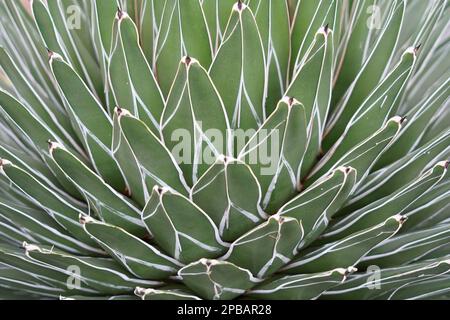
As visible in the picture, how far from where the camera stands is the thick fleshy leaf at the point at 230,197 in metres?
0.72

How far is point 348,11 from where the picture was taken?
98 centimetres

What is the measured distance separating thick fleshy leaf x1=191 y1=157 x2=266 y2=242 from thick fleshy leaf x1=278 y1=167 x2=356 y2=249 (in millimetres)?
40

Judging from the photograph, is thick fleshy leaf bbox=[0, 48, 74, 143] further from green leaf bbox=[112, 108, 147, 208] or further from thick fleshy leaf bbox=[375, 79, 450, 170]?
thick fleshy leaf bbox=[375, 79, 450, 170]

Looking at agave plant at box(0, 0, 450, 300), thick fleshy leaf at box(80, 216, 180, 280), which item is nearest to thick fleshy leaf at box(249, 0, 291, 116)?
agave plant at box(0, 0, 450, 300)

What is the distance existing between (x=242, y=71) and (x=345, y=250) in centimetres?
25

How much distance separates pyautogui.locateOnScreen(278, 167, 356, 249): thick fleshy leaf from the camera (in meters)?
0.74

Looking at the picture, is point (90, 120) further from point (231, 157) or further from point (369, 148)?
point (369, 148)

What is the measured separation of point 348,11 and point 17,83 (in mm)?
503

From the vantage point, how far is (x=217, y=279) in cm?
77

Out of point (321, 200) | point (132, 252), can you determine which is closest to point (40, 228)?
point (132, 252)

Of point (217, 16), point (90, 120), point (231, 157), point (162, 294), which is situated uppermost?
point (217, 16)

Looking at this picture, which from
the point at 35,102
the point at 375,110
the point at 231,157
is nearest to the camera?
the point at 231,157

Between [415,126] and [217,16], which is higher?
[217,16]
